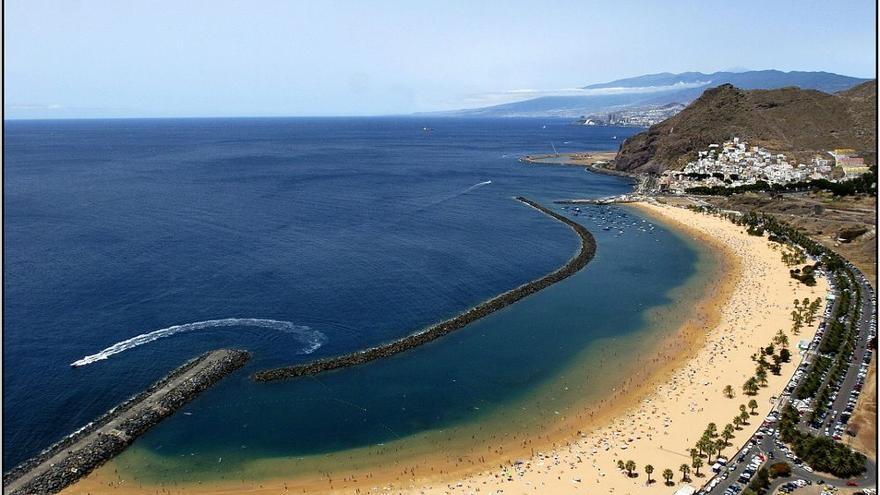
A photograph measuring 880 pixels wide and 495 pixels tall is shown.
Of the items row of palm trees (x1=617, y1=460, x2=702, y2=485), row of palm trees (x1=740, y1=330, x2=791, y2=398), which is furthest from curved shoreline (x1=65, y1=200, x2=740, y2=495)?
row of palm trees (x1=740, y1=330, x2=791, y2=398)

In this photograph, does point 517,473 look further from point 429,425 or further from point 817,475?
point 817,475

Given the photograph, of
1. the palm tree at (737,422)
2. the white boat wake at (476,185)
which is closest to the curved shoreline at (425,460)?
the palm tree at (737,422)

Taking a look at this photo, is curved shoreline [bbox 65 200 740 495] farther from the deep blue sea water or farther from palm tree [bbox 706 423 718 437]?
palm tree [bbox 706 423 718 437]

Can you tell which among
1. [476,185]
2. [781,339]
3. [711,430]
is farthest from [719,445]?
[476,185]

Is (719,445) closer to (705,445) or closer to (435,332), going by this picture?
(705,445)

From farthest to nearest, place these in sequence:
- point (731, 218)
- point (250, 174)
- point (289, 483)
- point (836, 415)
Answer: point (250, 174), point (731, 218), point (836, 415), point (289, 483)

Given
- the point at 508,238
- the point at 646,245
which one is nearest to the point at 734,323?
the point at 646,245
